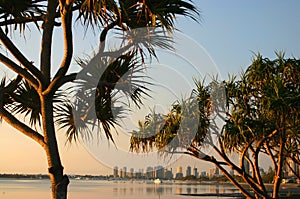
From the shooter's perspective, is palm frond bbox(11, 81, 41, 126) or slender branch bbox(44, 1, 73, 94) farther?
palm frond bbox(11, 81, 41, 126)

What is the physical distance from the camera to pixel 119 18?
5.87 m

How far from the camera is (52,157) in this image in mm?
5719

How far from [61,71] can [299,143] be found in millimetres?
9048

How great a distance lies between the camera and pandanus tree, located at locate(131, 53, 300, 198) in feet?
37.7

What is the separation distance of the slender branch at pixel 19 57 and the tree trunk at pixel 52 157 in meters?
0.29

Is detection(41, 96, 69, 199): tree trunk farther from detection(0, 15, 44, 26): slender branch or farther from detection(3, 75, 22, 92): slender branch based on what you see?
detection(0, 15, 44, 26): slender branch

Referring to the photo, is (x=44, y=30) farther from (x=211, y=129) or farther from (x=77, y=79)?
(x=211, y=129)

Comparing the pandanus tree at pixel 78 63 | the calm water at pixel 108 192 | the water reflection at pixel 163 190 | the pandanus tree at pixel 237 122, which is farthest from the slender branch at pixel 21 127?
the water reflection at pixel 163 190

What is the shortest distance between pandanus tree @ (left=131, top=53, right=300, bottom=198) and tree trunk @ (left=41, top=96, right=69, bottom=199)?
17.8 feet

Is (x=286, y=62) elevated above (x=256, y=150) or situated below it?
above

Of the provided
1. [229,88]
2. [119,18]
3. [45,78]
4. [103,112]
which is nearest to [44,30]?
[45,78]

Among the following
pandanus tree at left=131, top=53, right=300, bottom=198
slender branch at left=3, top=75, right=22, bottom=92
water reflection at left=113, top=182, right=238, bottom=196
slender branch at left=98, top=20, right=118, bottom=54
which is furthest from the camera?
water reflection at left=113, top=182, right=238, bottom=196

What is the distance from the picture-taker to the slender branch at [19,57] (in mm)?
5918

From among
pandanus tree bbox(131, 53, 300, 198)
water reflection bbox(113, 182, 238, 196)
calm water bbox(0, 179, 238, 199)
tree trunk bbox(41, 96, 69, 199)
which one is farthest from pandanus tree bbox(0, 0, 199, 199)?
water reflection bbox(113, 182, 238, 196)
